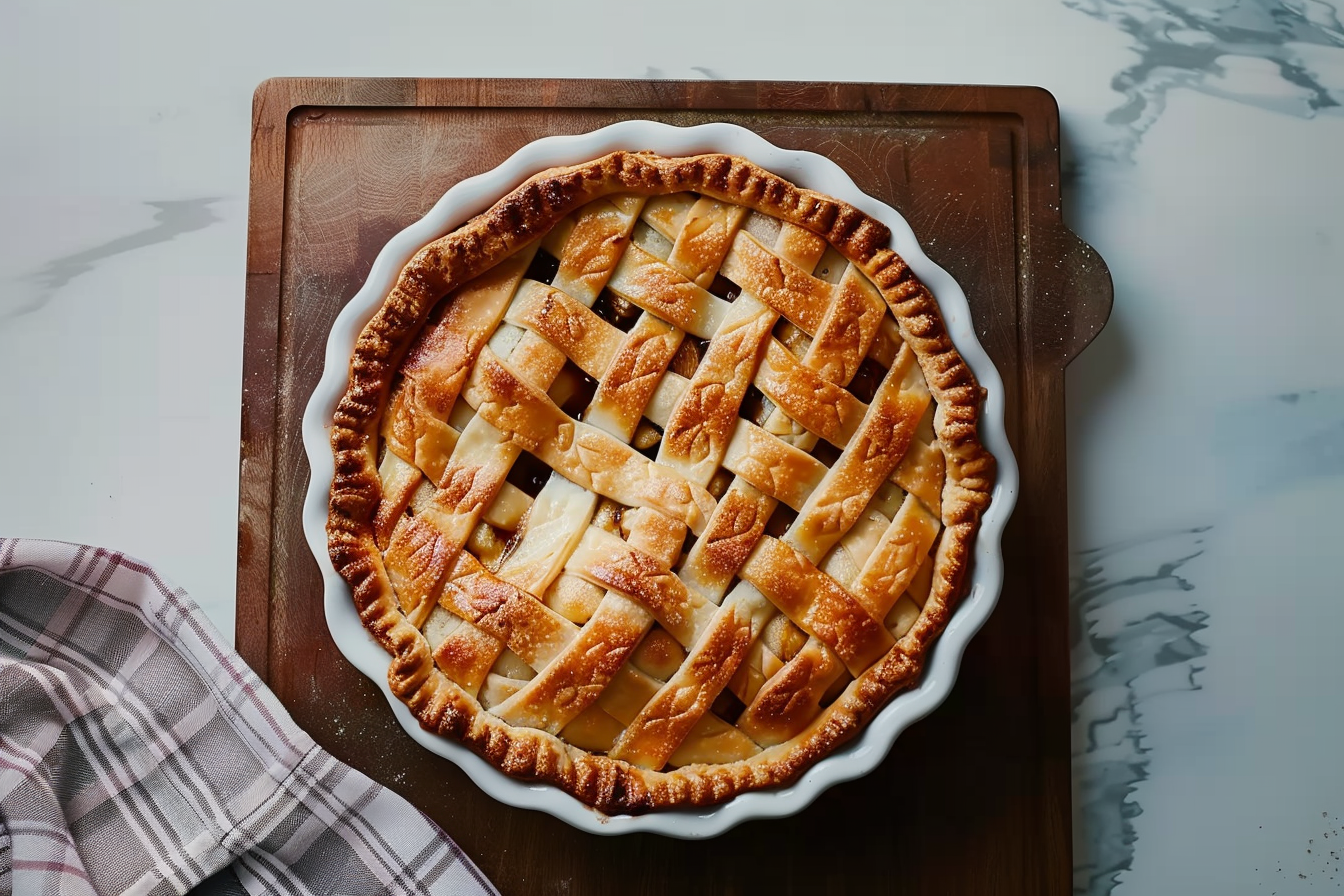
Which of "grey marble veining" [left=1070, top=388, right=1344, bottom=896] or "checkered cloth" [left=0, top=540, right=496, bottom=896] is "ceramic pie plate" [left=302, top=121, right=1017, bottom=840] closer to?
"checkered cloth" [left=0, top=540, right=496, bottom=896]

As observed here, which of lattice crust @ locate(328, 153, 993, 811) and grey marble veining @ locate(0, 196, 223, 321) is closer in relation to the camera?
lattice crust @ locate(328, 153, 993, 811)

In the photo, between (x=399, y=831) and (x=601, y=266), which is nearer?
(x=601, y=266)

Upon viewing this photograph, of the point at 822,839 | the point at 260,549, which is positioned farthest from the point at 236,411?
the point at 822,839

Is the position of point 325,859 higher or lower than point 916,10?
lower

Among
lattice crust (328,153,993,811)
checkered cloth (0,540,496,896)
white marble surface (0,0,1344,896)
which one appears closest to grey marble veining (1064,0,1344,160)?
white marble surface (0,0,1344,896)

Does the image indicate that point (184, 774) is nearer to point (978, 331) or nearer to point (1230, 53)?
point (978, 331)

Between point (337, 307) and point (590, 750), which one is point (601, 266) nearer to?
point (337, 307)
